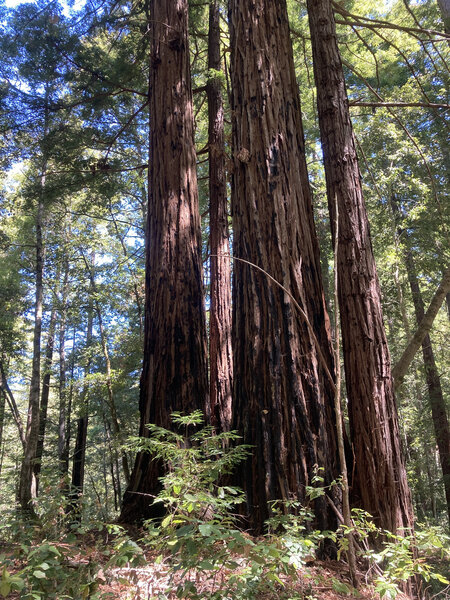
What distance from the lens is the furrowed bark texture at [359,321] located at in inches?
97.7

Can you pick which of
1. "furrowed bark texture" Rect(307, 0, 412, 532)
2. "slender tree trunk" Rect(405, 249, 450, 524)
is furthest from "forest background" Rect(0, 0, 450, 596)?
"furrowed bark texture" Rect(307, 0, 412, 532)

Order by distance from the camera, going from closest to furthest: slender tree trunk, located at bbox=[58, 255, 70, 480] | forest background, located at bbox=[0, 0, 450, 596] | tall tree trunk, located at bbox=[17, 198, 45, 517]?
forest background, located at bbox=[0, 0, 450, 596] < tall tree trunk, located at bbox=[17, 198, 45, 517] < slender tree trunk, located at bbox=[58, 255, 70, 480]

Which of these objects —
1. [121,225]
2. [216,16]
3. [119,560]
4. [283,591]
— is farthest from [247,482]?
[121,225]

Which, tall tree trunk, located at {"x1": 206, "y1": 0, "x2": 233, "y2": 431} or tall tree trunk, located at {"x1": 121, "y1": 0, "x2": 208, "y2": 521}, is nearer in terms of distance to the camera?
tall tree trunk, located at {"x1": 121, "y1": 0, "x2": 208, "y2": 521}

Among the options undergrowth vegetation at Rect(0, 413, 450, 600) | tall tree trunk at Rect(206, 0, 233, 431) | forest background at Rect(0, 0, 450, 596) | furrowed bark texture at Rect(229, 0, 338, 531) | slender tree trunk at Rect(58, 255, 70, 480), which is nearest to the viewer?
undergrowth vegetation at Rect(0, 413, 450, 600)

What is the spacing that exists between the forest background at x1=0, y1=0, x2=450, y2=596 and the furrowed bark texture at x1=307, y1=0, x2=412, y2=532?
317mm

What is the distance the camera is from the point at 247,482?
97.7 inches

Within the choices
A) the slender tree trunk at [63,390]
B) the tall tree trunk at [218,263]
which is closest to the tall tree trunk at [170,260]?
the tall tree trunk at [218,263]

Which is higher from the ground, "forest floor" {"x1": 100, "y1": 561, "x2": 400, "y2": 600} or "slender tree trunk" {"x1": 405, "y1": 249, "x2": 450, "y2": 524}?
"slender tree trunk" {"x1": 405, "y1": 249, "x2": 450, "y2": 524}

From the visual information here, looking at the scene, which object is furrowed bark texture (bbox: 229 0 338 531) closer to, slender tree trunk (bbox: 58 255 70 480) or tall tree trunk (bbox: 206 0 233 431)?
tall tree trunk (bbox: 206 0 233 431)

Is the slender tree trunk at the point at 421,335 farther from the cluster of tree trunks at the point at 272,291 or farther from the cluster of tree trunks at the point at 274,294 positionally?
the cluster of tree trunks at the point at 274,294

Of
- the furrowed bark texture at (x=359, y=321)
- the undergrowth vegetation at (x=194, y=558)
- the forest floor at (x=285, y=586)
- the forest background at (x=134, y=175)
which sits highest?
the forest background at (x=134, y=175)

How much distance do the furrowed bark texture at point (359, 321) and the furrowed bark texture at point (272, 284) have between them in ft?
0.77

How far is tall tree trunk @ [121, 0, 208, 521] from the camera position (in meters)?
3.23
